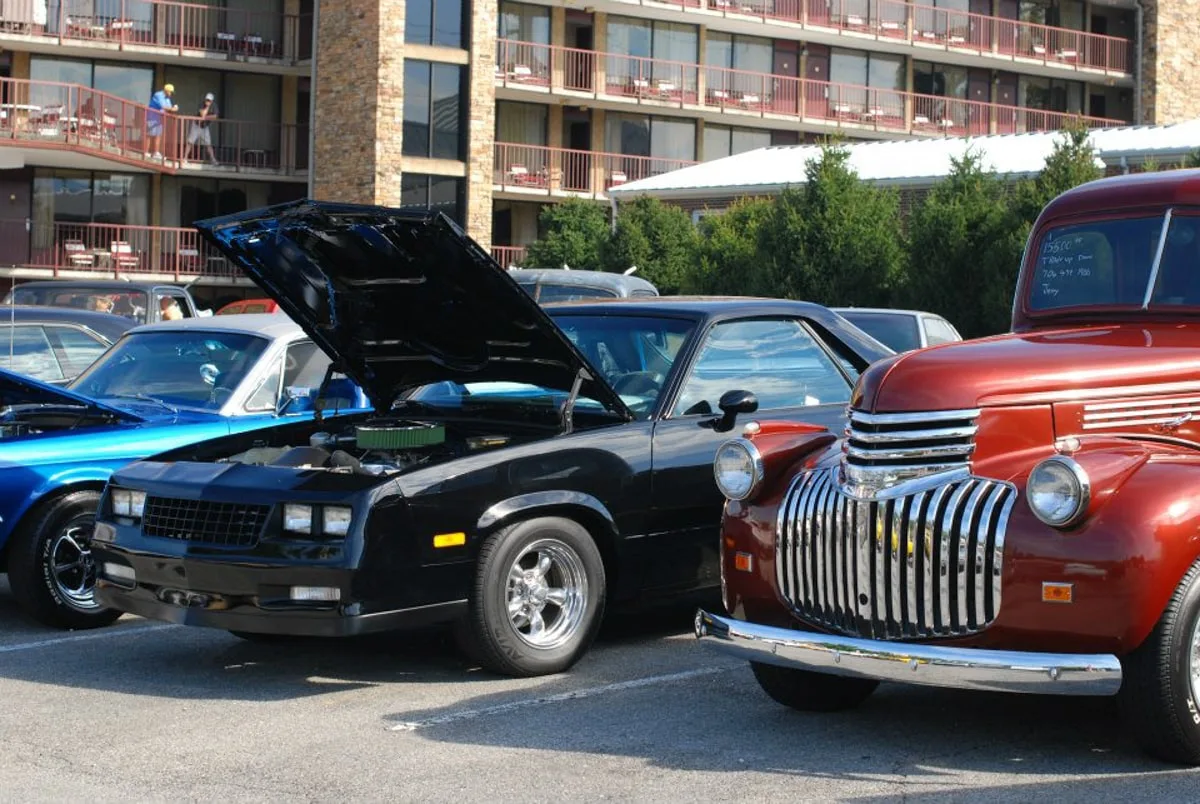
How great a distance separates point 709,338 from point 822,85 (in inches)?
1797

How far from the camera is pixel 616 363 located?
28.6ft

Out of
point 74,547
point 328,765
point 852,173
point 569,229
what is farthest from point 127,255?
point 328,765

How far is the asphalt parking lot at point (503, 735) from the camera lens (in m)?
6.00

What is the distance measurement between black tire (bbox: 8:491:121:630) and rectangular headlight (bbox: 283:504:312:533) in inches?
81.2

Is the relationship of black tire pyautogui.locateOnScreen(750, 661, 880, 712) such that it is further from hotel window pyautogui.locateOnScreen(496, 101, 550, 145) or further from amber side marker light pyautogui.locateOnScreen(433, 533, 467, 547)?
hotel window pyautogui.locateOnScreen(496, 101, 550, 145)

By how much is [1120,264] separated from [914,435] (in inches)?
76.5

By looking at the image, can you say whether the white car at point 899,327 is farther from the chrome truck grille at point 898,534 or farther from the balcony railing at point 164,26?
the balcony railing at point 164,26

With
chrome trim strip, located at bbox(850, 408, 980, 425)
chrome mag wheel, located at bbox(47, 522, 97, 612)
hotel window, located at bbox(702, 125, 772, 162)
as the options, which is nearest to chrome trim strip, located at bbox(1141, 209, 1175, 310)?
chrome trim strip, located at bbox(850, 408, 980, 425)

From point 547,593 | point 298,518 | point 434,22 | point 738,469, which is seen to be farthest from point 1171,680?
point 434,22

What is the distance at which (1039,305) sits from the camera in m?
7.95

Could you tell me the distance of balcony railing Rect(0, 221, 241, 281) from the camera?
139 feet

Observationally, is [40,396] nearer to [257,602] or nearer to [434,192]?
[257,602]

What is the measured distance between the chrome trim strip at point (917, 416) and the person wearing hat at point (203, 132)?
130ft

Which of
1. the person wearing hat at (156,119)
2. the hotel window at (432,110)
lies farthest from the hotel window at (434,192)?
the person wearing hat at (156,119)
